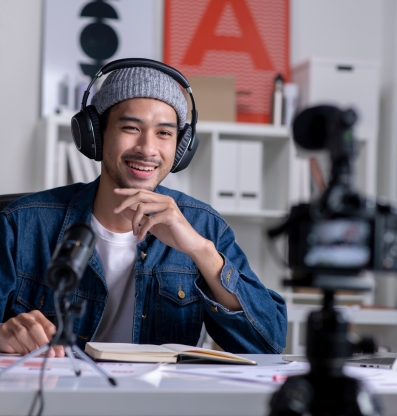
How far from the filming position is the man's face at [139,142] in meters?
1.74

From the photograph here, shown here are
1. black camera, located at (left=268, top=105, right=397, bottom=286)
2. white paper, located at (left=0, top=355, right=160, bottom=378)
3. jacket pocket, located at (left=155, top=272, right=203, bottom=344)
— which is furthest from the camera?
jacket pocket, located at (left=155, top=272, right=203, bottom=344)

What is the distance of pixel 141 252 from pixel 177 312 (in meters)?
0.17

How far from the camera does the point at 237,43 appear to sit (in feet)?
11.0

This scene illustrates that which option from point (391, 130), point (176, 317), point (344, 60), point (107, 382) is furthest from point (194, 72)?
point (107, 382)

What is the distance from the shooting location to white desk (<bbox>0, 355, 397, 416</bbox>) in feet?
2.71

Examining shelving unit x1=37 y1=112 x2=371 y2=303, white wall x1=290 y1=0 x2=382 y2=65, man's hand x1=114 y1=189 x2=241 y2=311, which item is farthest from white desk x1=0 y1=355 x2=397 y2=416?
white wall x1=290 y1=0 x2=382 y2=65

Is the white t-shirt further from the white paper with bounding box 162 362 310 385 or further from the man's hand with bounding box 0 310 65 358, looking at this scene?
the white paper with bounding box 162 362 310 385

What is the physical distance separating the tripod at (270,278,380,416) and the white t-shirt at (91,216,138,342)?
0.96m

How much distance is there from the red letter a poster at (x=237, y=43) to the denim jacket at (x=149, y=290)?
1687 millimetres

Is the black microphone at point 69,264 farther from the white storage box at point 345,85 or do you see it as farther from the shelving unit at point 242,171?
the white storage box at point 345,85

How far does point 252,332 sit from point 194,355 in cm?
40

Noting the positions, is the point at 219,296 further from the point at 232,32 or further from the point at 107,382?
the point at 232,32

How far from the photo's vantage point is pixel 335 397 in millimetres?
696

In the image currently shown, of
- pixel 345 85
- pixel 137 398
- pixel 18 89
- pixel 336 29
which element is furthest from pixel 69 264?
pixel 336 29
